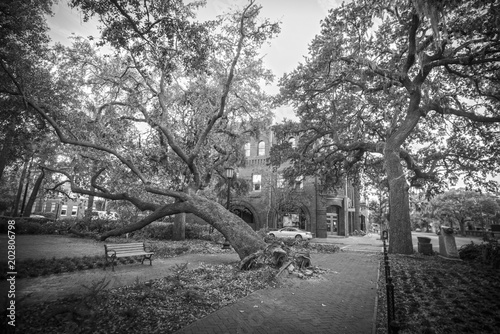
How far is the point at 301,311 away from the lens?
5098 millimetres

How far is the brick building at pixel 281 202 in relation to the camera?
28406 mm

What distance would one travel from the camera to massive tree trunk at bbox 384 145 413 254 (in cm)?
1364

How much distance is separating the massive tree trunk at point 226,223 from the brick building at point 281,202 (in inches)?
626

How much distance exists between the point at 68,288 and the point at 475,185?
23598mm

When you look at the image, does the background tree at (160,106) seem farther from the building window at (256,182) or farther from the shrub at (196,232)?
the building window at (256,182)

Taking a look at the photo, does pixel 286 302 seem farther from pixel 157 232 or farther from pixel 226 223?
pixel 157 232

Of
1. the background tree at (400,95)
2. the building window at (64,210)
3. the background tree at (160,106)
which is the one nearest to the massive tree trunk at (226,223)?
the background tree at (160,106)

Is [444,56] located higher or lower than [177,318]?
higher

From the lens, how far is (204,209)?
35.2 ft

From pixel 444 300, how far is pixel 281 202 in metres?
21.9

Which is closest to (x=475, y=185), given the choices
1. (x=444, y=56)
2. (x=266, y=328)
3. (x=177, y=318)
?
(x=444, y=56)

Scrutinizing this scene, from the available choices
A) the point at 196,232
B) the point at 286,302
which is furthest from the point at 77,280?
the point at 196,232

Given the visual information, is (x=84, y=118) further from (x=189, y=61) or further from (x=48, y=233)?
(x=48, y=233)

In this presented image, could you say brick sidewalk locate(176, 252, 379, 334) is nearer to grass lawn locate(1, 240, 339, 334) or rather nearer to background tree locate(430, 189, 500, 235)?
grass lawn locate(1, 240, 339, 334)
